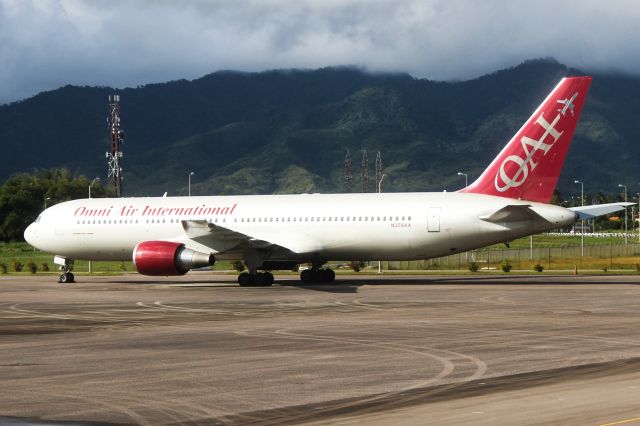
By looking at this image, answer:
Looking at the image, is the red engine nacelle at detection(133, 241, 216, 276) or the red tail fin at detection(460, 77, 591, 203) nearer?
the red tail fin at detection(460, 77, 591, 203)

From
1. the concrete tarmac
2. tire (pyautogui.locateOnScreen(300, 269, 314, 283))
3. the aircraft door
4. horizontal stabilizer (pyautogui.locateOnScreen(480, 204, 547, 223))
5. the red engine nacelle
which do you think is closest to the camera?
the concrete tarmac

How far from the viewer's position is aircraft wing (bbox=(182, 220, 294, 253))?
43500 mm

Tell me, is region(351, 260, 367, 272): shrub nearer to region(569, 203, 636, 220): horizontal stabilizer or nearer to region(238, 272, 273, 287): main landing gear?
region(238, 272, 273, 287): main landing gear

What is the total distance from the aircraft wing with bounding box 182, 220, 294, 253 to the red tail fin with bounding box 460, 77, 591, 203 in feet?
33.8

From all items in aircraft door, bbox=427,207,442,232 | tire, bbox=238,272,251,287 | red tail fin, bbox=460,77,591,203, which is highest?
red tail fin, bbox=460,77,591,203

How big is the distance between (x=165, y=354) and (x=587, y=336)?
934 centimetres

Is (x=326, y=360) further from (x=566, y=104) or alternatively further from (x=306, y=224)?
(x=306, y=224)

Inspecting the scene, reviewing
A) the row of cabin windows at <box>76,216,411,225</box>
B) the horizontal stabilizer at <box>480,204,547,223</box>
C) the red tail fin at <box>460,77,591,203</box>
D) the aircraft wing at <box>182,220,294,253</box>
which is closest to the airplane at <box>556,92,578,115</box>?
the red tail fin at <box>460,77,591,203</box>

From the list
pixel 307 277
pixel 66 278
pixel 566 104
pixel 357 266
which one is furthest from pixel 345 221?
pixel 357 266

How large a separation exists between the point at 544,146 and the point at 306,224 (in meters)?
10.9

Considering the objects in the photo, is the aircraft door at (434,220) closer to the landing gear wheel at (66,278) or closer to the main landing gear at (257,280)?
the main landing gear at (257,280)

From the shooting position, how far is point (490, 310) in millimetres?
30656

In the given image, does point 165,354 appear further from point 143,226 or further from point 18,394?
point 143,226

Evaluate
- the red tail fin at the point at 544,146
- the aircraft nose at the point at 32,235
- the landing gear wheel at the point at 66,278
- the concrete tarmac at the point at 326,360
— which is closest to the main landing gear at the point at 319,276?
the red tail fin at the point at 544,146
